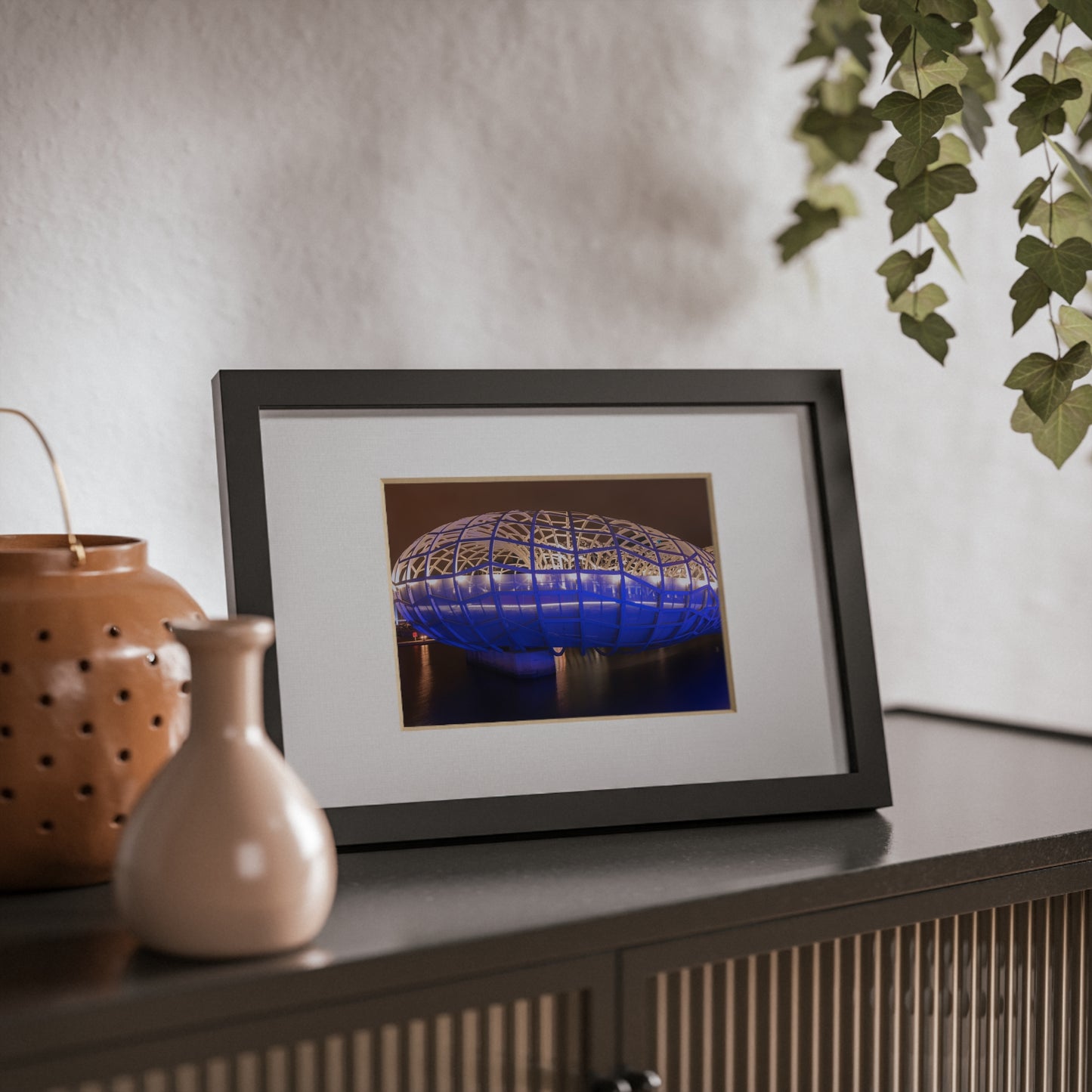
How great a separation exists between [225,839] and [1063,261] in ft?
2.38

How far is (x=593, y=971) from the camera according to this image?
63 cm

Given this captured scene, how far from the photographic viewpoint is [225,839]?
0.55 metres

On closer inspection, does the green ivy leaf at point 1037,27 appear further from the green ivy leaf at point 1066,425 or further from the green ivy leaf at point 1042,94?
the green ivy leaf at point 1066,425

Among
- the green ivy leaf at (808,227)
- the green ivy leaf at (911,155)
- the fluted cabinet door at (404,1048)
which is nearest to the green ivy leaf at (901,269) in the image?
the green ivy leaf at (911,155)

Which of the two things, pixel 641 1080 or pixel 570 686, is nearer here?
pixel 641 1080

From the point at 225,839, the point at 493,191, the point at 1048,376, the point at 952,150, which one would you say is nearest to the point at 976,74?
the point at 952,150

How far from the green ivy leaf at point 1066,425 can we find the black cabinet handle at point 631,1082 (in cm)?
55

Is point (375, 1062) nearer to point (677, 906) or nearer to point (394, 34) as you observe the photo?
point (677, 906)

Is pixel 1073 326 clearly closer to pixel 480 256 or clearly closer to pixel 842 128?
pixel 842 128

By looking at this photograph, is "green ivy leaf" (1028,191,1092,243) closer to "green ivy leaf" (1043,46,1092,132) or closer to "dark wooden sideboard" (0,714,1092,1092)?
"green ivy leaf" (1043,46,1092,132)

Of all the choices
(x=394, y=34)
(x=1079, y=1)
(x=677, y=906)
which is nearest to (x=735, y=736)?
(x=677, y=906)

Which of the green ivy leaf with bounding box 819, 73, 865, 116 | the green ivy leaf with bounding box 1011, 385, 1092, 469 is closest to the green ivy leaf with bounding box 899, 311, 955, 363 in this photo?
the green ivy leaf with bounding box 1011, 385, 1092, 469

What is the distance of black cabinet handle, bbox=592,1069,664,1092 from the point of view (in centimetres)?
64

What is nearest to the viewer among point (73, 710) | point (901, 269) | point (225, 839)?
point (225, 839)
